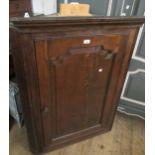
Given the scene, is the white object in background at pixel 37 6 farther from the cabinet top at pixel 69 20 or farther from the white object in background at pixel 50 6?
the cabinet top at pixel 69 20

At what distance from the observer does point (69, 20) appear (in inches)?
32.3

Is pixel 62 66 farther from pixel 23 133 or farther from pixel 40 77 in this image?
pixel 23 133

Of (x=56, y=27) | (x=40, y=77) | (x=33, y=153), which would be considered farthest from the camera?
(x=33, y=153)

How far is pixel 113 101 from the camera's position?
137 centimetres

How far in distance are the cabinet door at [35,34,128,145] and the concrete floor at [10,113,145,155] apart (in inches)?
5.4

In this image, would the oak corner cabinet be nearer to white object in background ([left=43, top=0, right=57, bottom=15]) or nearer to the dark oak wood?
the dark oak wood

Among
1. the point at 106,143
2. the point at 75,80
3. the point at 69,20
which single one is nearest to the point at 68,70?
the point at 75,80

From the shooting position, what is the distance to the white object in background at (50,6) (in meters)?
1.29

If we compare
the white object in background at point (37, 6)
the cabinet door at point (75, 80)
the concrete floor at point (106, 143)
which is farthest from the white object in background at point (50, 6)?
the concrete floor at point (106, 143)

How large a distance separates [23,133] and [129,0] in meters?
1.37

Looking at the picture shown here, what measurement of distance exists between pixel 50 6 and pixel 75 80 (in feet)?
2.00

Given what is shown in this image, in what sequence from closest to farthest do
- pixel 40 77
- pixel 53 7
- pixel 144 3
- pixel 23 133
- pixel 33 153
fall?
pixel 40 77, pixel 144 3, pixel 53 7, pixel 33 153, pixel 23 133

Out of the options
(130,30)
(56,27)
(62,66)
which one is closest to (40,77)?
(62,66)

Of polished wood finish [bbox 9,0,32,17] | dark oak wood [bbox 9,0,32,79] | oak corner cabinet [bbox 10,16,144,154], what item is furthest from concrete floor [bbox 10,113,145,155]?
polished wood finish [bbox 9,0,32,17]
